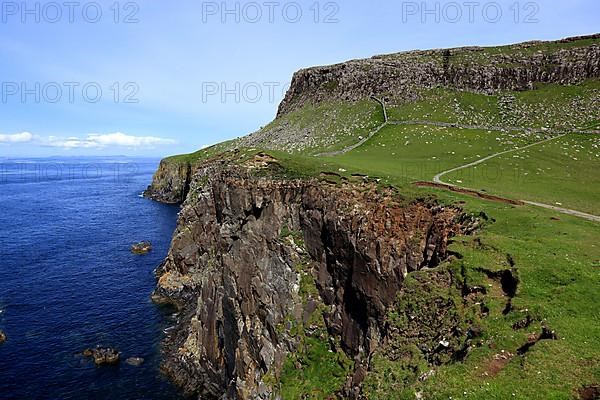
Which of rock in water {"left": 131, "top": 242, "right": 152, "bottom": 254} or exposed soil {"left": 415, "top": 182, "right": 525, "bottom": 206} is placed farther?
rock in water {"left": 131, "top": 242, "right": 152, "bottom": 254}

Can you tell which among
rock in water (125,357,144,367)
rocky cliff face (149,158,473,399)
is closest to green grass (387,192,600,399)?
rocky cliff face (149,158,473,399)

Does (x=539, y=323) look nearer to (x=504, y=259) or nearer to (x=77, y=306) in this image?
(x=504, y=259)

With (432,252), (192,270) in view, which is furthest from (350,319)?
(192,270)

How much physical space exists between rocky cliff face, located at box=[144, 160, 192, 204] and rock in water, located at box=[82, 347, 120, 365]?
100182 millimetres

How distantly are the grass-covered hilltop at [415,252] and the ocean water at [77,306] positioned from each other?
4.66 meters

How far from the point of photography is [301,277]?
1550 inches

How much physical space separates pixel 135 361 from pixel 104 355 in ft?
12.3

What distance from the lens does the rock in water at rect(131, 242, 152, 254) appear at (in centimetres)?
8712

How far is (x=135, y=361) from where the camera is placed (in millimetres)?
48844

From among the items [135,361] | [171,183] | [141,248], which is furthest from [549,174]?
[171,183]

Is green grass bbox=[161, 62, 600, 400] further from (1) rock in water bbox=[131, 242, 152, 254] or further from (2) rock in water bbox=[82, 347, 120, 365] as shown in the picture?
(1) rock in water bbox=[131, 242, 152, 254]

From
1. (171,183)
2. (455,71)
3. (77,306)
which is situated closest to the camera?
(77,306)

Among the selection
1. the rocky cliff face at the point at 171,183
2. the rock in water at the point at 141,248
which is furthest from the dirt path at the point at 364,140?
the rocky cliff face at the point at 171,183

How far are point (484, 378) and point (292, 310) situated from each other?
24458mm
